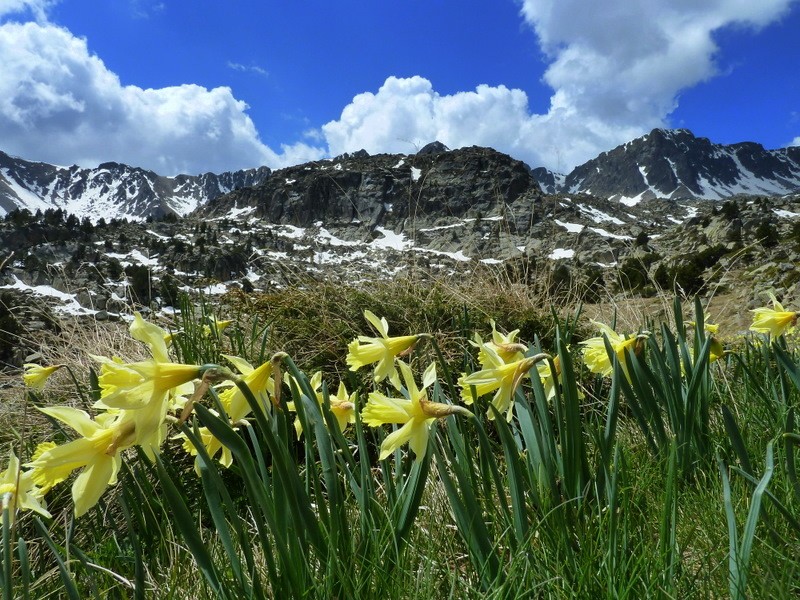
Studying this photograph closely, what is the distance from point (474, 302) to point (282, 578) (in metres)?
3.20

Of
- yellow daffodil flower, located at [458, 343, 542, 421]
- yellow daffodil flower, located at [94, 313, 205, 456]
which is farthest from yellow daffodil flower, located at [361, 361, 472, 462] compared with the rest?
yellow daffodil flower, located at [94, 313, 205, 456]

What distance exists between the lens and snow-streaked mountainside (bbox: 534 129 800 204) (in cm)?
17425

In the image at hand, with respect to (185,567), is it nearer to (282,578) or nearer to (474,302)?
(282,578)

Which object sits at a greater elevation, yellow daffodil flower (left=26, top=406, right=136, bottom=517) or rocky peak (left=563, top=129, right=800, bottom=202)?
rocky peak (left=563, top=129, right=800, bottom=202)

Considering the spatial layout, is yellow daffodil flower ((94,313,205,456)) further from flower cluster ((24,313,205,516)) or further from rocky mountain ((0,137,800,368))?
rocky mountain ((0,137,800,368))

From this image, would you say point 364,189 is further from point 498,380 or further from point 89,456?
point 89,456

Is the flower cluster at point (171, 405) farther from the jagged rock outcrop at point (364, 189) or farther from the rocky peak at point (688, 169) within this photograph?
the rocky peak at point (688, 169)

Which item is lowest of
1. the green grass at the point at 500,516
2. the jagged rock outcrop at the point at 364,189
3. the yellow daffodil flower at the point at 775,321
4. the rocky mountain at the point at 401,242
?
the green grass at the point at 500,516

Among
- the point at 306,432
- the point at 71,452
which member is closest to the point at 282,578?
the point at 306,432

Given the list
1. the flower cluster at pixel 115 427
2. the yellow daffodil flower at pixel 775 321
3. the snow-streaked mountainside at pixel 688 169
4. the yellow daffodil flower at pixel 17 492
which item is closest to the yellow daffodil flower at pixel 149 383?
the flower cluster at pixel 115 427

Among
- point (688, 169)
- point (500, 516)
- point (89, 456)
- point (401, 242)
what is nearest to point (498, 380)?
point (500, 516)

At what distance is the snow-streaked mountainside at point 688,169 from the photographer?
17425 cm

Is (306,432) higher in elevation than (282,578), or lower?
higher

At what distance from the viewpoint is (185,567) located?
1509mm
